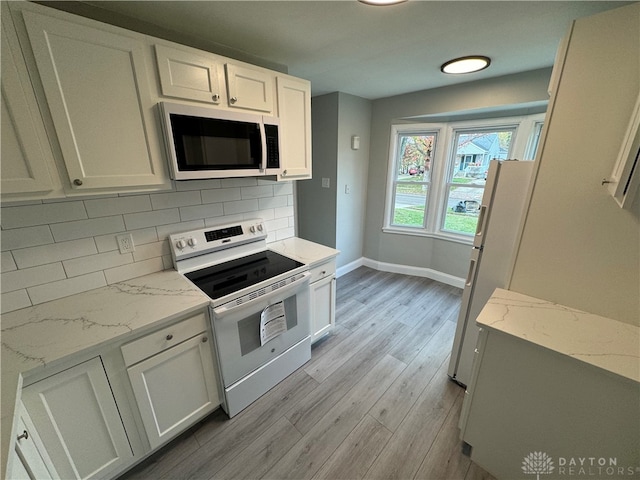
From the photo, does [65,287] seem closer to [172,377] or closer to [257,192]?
[172,377]

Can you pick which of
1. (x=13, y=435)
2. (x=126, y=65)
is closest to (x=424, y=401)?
(x=13, y=435)

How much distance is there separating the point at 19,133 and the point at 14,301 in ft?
2.83

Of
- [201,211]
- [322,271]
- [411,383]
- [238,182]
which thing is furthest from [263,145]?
[411,383]

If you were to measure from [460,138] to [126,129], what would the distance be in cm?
337

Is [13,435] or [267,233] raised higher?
[267,233]

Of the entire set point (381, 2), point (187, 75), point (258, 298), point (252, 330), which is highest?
point (381, 2)

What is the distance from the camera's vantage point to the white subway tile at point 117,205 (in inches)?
56.9

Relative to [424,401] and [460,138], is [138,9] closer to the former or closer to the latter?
[424,401]

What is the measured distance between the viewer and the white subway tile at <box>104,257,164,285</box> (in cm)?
156

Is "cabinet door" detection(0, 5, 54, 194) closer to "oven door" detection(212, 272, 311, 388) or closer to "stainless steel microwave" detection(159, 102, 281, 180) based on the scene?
"stainless steel microwave" detection(159, 102, 281, 180)

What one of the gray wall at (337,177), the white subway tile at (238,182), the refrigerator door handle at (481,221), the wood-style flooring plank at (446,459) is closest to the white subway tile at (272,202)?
the white subway tile at (238,182)

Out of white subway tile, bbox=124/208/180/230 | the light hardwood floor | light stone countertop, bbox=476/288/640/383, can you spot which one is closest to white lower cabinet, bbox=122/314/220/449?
the light hardwood floor

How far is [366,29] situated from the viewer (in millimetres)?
1549

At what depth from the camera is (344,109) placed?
3.07m
